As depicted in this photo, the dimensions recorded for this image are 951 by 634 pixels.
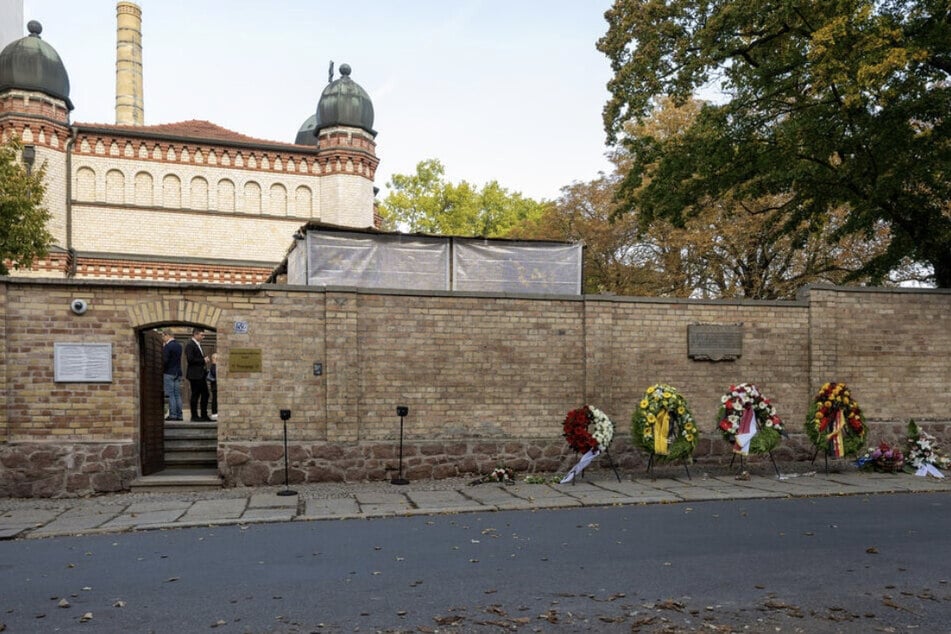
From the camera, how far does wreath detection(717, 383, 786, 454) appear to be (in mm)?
12648

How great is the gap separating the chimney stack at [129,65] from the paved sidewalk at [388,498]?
4045 centimetres

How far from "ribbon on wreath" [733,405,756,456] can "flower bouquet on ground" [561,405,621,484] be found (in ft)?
7.14

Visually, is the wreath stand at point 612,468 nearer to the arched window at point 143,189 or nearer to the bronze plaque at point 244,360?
the bronze plaque at point 244,360

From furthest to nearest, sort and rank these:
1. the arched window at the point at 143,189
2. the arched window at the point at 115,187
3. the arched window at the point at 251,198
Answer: the arched window at the point at 251,198
the arched window at the point at 143,189
the arched window at the point at 115,187

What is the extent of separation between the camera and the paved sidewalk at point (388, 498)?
30.9ft

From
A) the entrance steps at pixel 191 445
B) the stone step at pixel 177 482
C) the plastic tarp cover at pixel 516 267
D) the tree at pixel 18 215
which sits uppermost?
the tree at pixel 18 215

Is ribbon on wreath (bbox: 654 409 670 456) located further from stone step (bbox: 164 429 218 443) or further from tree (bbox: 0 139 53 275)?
tree (bbox: 0 139 53 275)

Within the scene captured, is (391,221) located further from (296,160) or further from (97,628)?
(97,628)

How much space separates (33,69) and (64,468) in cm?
2395

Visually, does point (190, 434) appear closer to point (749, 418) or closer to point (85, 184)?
point (749, 418)

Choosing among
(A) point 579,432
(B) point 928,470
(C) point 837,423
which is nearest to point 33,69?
(A) point 579,432

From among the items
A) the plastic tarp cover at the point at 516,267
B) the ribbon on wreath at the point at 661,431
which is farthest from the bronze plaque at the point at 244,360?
the ribbon on wreath at the point at 661,431

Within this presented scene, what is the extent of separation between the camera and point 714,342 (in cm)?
1398

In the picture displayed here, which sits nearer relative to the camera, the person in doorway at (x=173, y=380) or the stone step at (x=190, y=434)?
the stone step at (x=190, y=434)
